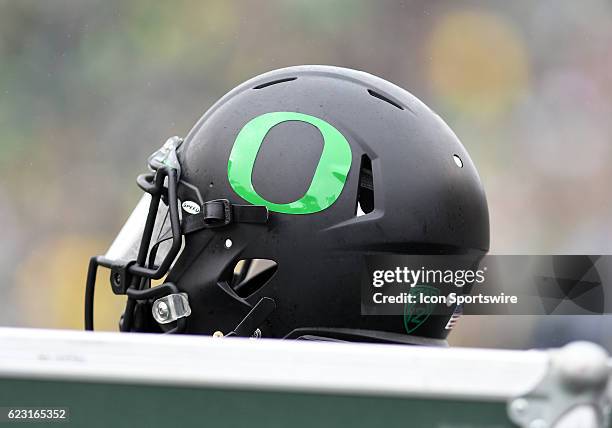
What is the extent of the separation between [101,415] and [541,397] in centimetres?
46

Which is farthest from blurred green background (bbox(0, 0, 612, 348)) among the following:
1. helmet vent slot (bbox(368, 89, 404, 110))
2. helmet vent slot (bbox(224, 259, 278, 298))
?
helmet vent slot (bbox(368, 89, 404, 110))

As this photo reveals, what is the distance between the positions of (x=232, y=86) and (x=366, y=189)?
181 inches

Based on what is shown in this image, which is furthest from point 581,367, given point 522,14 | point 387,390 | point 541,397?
point 522,14

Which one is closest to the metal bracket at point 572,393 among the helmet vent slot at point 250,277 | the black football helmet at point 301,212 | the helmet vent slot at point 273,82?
the black football helmet at point 301,212

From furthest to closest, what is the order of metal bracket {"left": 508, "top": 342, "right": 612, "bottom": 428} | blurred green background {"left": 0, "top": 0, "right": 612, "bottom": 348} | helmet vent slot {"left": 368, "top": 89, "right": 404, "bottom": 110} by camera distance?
blurred green background {"left": 0, "top": 0, "right": 612, "bottom": 348} < helmet vent slot {"left": 368, "top": 89, "right": 404, "bottom": 110} < metal bracket {"left": 508, "top": 342, "right": 612, "bottom": 428}

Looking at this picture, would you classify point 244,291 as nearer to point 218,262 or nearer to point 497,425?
point 218,262

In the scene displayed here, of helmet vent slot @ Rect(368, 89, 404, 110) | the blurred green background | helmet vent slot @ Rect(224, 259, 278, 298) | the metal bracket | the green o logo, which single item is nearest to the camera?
the metal bracket

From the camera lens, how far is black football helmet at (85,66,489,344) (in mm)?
1647

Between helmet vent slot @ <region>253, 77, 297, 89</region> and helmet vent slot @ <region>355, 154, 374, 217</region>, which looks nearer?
helmet vent slot @ <region>355, 154, 374, 217</region>

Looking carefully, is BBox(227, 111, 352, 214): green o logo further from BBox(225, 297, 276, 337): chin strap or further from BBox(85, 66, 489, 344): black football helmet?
BBox(225, 297, 276, 337): chin strap

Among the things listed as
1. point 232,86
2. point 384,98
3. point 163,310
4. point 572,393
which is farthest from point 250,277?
point 232,86

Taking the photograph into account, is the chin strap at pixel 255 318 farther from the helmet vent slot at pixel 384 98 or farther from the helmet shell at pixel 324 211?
the helmet vent slot at pixel 384 98

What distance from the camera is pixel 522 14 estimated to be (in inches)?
253

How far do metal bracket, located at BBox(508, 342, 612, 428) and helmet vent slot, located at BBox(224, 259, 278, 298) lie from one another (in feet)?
2.87
